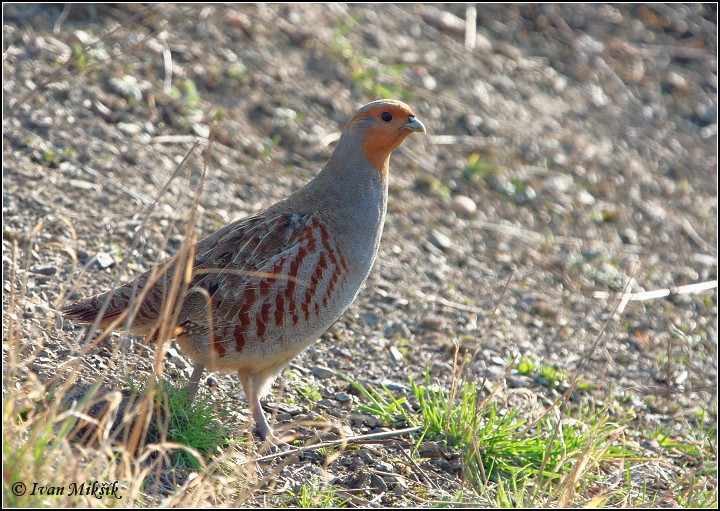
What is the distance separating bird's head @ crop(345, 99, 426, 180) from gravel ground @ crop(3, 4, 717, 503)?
883 millimetres

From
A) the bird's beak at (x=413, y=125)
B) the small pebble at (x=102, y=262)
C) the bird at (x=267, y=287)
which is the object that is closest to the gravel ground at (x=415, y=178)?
the small pebble at (x=102, y=262)

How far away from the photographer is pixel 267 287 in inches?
133

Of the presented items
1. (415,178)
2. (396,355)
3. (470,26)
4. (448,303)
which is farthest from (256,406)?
(470,26)

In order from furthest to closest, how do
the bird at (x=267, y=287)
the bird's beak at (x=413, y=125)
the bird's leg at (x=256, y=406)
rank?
the bird's beak at (x=413, y=125)
the bird's leg at (x=256, y=406)
the bird at (x=267, y=287)

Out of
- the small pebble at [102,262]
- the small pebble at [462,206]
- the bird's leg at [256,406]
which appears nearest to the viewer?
the bird's leg at [256,406]

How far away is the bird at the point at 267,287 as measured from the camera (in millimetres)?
3373

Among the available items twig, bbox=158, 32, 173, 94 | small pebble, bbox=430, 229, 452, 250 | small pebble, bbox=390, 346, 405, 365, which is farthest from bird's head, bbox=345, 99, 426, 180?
twig, bbox=158, 32, 173, 94

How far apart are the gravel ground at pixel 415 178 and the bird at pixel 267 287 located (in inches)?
7.1

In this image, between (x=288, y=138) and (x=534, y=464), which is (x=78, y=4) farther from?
(x=534, y=464)

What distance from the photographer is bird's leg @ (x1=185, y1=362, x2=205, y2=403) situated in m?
3.40

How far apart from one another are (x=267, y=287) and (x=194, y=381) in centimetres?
48

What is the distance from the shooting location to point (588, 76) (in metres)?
7.95

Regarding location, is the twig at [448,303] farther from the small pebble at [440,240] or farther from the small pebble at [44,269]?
the small pebble at [44,269]

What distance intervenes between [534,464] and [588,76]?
521 centimetres
